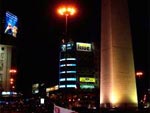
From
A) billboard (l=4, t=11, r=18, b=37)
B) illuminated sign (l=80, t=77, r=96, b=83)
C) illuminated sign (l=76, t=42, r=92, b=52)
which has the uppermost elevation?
illuminated sign (l=76, t=42, r=92, b=52)

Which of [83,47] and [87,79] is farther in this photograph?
[83,47]

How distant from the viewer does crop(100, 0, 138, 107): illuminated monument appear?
22953 millimetres

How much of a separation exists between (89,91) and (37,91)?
41.6 m

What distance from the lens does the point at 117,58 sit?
2316 cm

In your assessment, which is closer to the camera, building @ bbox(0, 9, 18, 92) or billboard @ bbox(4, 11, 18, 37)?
billboard @ bbox(4, 11, 18, 37)

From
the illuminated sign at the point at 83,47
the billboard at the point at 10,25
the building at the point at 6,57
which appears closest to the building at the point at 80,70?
the illuminated sign at the point at 83,47

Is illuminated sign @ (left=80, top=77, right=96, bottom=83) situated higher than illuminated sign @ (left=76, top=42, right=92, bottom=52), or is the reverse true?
illuminated sign @ (left=76, top=42, right=92, bottom=52)

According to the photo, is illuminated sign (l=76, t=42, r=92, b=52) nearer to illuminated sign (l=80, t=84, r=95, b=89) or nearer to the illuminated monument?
illuminated sign (l=80, t=84, r=95, b=89)

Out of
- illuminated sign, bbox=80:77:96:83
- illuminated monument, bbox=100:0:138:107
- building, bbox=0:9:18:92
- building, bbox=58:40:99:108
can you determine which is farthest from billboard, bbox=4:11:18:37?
illuminated sign, bbox=80:77:96:83

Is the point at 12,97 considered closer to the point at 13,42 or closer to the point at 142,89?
the point at 13,42

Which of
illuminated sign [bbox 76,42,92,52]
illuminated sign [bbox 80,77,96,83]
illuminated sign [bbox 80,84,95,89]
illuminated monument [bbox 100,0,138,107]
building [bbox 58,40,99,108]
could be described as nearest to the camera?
illuminated monument [bbox 100,0,138,107]

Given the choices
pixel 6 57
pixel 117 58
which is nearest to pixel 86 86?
pixel 6 57

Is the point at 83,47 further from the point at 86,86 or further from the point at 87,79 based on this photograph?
the point at 86,86

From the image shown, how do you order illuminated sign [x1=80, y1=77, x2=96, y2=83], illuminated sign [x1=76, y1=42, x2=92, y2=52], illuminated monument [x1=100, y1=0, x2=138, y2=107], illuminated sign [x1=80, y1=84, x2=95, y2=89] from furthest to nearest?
illuminated sign [x1=76, y1=42, x2=92, y2=52] → illuminated sign [x1=80, y1=77, x2=96, y2=83] → illuminated sign [x1=80, y1=84, x2=95, y2=89] → illuminated monument [x1=100, y1=0, x2=138, y2=107]
